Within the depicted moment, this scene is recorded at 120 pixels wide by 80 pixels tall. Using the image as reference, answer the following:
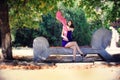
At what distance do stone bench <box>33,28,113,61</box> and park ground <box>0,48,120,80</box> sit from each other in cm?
90

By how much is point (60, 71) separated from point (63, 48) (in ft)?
9.04

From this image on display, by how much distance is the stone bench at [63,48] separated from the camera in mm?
14031

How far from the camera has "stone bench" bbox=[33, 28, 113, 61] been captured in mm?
A: 14031

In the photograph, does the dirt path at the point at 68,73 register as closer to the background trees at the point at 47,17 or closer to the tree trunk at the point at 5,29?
the tree trunk at the point at 5,29

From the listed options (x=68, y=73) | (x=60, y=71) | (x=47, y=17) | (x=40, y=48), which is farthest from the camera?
(x=47, y=17)

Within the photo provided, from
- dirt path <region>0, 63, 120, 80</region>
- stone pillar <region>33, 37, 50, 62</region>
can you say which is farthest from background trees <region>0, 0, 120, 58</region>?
dirt path <region>0, 63, 120, 80</region>

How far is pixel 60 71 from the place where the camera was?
11.4m

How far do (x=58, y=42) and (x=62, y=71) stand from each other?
34.8ft

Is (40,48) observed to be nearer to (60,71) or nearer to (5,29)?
(5,29)

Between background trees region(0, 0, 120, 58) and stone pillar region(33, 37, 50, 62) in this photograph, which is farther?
background trees region(0, 0, 120, 58)

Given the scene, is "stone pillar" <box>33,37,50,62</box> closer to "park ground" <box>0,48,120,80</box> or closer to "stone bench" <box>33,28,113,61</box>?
"stone bench" <box>33,28,113,61</box>

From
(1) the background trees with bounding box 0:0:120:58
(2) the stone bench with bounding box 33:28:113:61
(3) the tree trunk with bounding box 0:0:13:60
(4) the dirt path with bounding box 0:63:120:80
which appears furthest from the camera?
(1) the background trees with bounding box 0:0:120:58

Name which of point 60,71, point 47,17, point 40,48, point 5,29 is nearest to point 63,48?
point 40,48

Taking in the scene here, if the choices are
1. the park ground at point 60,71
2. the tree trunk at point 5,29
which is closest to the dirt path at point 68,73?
the park ground at point 60,71
